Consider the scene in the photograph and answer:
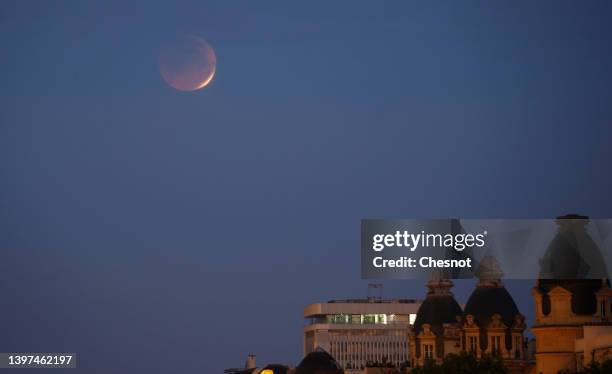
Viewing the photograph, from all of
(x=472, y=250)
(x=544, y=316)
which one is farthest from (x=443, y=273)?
(x=544, y=316)

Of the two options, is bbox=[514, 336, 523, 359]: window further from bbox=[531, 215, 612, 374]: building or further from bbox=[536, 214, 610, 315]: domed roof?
bbox=[536, 214, 610, 315]: domed roof

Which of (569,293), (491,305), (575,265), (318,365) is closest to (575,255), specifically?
(575,265)

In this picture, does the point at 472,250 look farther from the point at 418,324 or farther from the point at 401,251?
the point at 401,251

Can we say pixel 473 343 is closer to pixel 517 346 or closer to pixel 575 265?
pixel 517 346

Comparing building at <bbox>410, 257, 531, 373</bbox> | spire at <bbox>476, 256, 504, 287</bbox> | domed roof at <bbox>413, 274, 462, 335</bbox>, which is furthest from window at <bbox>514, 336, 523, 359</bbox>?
domed roof at <bbox>413, 274, 462, 335</bbox>

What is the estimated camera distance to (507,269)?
433 ft

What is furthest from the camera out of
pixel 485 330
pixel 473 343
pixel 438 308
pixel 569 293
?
pixel 438 308

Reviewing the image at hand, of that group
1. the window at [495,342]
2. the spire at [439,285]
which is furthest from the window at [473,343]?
the spire at [439,285]

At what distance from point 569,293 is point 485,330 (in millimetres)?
25143

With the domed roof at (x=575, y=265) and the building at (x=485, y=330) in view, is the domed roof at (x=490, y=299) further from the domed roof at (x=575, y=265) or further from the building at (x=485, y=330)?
the domed roof at (x=575, y=265)

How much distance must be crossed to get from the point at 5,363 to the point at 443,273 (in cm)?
4504

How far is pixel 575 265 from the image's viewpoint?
112812mm

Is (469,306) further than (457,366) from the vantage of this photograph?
Yes

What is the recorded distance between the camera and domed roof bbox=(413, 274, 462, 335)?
150625mm
